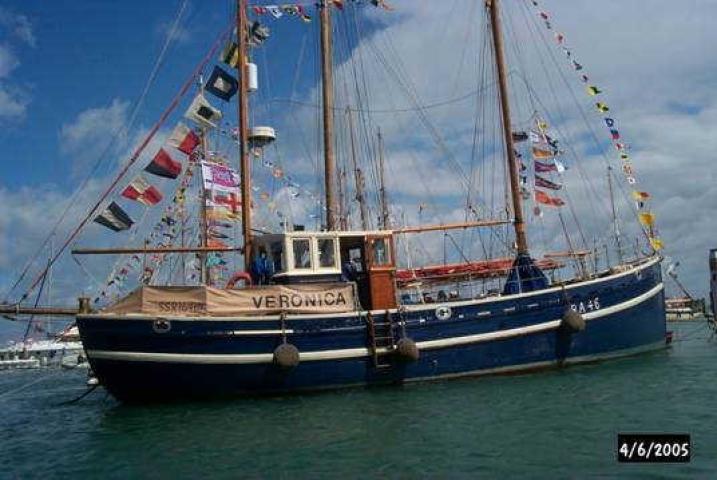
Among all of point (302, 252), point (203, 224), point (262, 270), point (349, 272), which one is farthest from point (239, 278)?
point (203, 224)

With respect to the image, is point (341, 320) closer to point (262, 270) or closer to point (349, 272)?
point (349, 272)

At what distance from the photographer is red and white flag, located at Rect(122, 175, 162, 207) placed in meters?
20.4

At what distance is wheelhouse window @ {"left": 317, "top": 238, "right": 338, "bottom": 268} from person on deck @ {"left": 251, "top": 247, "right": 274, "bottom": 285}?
1626 millimetres

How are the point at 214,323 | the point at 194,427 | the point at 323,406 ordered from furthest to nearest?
1. the point at 214,323
2. the point at 323,406
3. the point at 194,427

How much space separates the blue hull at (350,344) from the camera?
1820cm

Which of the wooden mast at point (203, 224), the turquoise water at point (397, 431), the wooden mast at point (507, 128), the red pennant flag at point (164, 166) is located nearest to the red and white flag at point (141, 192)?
the red pennant flag at point (164, 166)

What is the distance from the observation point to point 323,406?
1717 cm

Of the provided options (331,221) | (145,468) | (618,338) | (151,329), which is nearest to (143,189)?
(151,329)

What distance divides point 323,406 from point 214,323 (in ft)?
12.3

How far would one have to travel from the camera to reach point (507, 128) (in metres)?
25.5

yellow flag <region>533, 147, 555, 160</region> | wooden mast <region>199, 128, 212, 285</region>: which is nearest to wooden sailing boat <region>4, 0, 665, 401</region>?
yellow flag <region>533, 147, 555, 160</region>

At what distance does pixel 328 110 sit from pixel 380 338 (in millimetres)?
9403

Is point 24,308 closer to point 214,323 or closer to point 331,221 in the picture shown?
point 214,323
